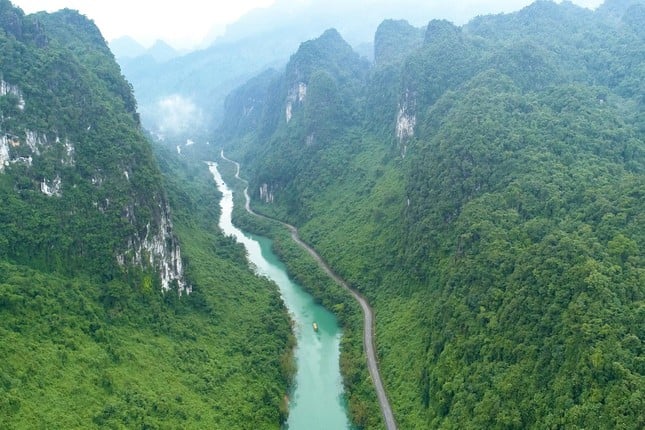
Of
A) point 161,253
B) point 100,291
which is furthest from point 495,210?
point 100,291

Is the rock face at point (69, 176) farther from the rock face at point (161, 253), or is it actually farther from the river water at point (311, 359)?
the river water at point (311, 359)

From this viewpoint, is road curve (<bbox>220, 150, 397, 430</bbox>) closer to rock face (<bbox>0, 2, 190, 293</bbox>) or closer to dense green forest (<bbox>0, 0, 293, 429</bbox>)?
dense green forest (<bbox>0, 0, 293, 429</bbox>)

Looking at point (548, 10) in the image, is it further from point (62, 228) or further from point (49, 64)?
point (62, 228)

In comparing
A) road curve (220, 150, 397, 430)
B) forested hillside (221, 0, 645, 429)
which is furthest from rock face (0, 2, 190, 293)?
forested hillside (221, 0, 645, 429)

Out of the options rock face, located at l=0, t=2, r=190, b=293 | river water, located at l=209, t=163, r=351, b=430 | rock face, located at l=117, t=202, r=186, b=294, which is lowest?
river water, located at l=209, t=163, r=351, b=430

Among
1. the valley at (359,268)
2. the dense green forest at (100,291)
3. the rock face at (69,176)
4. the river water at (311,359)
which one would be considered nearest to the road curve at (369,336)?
the valley at (359,268)

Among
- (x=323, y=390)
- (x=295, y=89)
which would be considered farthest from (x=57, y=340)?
(x=295, y=89)
